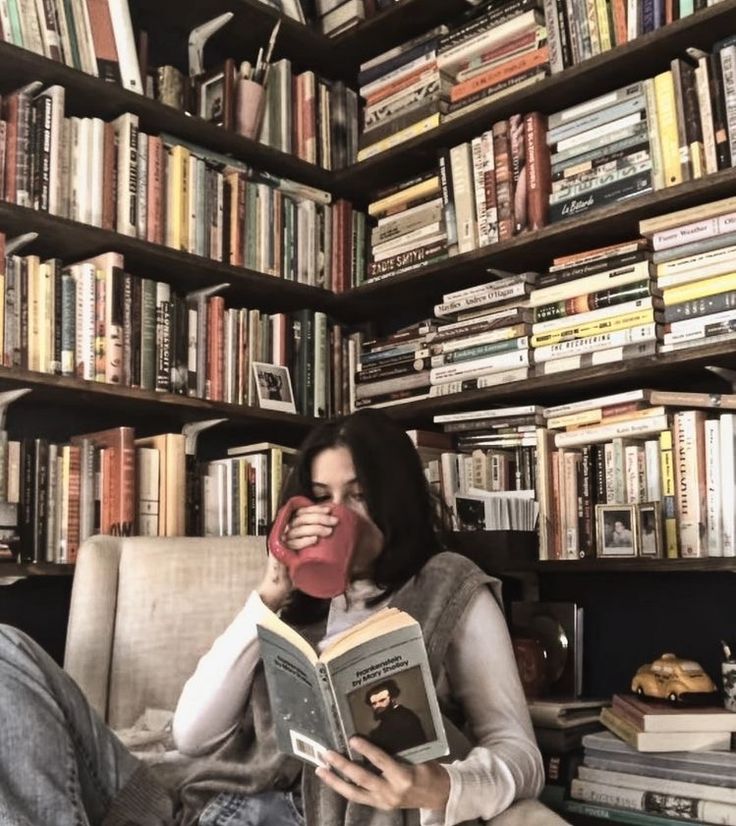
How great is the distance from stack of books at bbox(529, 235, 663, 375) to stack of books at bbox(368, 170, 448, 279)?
33 cm

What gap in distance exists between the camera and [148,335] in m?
1.91

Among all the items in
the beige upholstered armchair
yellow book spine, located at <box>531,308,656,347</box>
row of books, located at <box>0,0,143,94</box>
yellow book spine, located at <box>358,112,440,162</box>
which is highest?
row of books, located at <box>0,0,143,94</box>

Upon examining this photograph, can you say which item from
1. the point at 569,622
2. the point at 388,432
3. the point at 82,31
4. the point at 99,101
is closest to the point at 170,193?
the point at 99,101

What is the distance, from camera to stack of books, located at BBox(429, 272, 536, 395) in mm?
1959

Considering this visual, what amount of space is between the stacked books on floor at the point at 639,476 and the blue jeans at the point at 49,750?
972 millimetres

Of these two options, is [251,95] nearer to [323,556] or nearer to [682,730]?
[323,556]

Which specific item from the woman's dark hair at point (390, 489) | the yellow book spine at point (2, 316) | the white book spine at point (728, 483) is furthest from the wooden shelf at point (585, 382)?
the yellow book spine at point (2, 316)

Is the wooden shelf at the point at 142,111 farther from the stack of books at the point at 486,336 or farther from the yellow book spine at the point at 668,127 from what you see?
the yellow book spine at the point at 668,127

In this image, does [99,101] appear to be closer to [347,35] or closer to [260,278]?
[260,278]

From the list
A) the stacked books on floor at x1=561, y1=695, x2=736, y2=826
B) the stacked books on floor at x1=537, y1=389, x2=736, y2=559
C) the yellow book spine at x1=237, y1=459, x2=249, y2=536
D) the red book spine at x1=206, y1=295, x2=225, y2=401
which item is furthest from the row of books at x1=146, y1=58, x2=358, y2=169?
the stacked books on floor at x1=561, y1=695, x2=736, y2=826

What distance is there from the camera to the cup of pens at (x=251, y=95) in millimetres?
2195

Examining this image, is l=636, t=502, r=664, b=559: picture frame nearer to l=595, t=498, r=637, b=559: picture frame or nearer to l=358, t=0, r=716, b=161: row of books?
l=595, t=498, r=637, b=559: picture frame

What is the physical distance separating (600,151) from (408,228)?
525mm

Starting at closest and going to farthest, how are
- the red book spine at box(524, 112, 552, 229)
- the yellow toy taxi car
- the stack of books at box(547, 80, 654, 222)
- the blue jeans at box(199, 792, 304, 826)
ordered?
the blue jeans at box(199, 792, 304, 826) → the yellow toy taxi car → the stack of books at box(547, 80, 654, 222) → the red book spine at box(524, 112, 552, 229)
